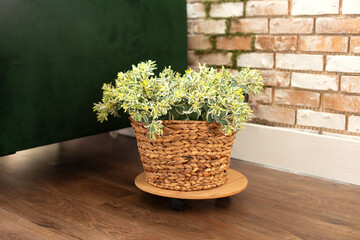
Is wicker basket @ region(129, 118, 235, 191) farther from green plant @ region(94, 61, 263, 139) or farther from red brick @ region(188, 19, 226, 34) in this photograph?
red brick @ region(188, 19, 226, 34)

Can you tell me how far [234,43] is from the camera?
1.78 m

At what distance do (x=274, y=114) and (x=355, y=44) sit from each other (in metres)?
0.42

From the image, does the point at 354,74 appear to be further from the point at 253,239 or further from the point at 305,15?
the point at 253,239

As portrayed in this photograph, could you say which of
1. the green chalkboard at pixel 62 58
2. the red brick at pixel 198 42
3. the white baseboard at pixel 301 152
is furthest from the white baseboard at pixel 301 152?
the green chalkboard at pixel 62 58

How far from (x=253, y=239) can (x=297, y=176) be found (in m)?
0.59

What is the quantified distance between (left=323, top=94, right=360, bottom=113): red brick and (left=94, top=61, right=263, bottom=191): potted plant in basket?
490 millimetres

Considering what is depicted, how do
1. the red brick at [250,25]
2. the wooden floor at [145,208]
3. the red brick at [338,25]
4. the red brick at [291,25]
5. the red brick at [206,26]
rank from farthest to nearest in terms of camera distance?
the red brick at [206,26], the red brick at [250,25], the red brick at [291,25], the red brick at [338,25], the wooden floor at [145,208]

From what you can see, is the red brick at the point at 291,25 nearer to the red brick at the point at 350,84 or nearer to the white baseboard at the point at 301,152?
the red brick at the point at 350,84

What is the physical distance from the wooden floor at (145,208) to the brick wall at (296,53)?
0.83 ft

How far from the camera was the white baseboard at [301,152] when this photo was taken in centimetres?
146

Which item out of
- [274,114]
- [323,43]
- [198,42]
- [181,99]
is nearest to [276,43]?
[323,43]

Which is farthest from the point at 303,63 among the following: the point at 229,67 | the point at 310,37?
the point at 229,67

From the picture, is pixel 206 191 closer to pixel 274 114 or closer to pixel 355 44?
pixel 274 114

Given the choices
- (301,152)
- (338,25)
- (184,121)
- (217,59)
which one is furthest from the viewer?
(217,59)
